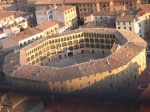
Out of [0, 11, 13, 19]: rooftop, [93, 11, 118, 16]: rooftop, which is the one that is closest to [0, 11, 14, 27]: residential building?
[0, 11, 13, 19]: rooftop

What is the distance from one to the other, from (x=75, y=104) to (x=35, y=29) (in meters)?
10.4

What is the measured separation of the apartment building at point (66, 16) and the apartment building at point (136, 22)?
3.56 meters

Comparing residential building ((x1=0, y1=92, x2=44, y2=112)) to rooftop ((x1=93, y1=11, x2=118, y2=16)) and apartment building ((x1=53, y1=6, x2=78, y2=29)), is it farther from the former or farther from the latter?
apartment building ((x1=53, y1=6, x2=78, y2=29))

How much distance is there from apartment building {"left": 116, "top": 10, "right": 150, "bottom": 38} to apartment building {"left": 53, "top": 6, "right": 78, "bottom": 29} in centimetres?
356

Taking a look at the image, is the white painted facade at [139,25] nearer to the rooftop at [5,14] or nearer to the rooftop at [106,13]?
the rooftop at [106,13]

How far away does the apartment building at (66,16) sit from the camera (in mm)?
22578

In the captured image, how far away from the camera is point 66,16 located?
897 inches

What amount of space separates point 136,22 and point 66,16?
4469mm

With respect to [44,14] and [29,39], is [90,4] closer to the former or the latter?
[44,14]

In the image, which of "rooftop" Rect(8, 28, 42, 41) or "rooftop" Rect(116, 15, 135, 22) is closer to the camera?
"rooftop" Rect(8, 28, 42, 41)

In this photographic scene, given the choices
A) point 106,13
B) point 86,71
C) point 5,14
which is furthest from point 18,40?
point 86,71

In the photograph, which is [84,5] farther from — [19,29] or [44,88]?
[44,88]

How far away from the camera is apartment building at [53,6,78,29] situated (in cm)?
2258

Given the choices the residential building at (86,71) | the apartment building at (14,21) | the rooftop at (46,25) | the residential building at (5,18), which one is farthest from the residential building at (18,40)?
the residential building at (5,18)
